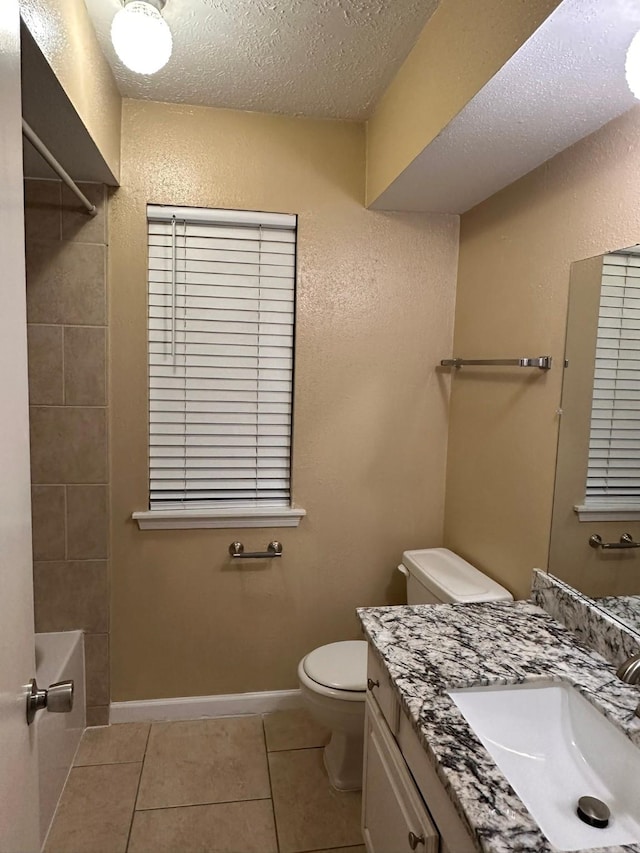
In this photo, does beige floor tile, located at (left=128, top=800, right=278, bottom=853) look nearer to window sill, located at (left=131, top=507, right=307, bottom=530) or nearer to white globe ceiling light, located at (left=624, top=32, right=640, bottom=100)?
window sill, located at (left=131, top=507, right=307, bottom=530)

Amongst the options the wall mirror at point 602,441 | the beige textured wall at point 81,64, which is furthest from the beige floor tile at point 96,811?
the beige textured wall at point 81,64

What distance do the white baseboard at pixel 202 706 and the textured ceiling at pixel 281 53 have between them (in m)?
Result: 2.43

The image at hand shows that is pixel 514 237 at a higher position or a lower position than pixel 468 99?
lower

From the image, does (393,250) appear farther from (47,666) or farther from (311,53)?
(47,666)

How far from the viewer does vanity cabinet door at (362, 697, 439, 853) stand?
42.7 inches

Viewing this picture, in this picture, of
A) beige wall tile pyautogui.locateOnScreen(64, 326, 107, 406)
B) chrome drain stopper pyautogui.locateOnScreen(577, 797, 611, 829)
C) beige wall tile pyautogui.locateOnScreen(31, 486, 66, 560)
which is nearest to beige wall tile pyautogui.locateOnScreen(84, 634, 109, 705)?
beige wall tile pyautogui.locateOnScreen(31, 486, 66, 560)

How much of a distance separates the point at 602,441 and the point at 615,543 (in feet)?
0.89

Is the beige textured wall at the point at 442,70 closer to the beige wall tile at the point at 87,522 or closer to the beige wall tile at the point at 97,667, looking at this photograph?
the beige wall tile at the point at 87,522

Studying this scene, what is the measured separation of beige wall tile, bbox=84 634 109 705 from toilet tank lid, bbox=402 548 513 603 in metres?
1.30

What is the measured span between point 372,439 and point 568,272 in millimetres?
1037

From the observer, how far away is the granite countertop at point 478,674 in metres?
0.84

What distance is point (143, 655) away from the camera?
2.24 meters

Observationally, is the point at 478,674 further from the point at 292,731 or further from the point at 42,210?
the point at 42,210

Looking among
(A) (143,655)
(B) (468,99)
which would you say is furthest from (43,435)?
(B) (468,99)
